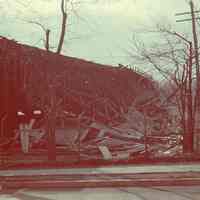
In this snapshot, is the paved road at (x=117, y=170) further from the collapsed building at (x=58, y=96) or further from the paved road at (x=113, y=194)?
the collapsed building at (x=58, y=96)

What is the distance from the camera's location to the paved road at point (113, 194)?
28.5 feet

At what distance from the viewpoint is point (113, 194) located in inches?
361

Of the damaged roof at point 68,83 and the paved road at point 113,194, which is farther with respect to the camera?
the damaged roof at point 68,83

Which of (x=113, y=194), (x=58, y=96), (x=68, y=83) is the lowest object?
(x=113, y=194)

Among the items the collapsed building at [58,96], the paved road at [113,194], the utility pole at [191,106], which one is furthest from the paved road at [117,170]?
the collapsed building at [58,96]

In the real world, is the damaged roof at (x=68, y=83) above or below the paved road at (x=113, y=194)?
above

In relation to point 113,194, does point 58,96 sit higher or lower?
higher

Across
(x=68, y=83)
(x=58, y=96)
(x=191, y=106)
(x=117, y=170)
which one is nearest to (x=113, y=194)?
(x=117, y=170)

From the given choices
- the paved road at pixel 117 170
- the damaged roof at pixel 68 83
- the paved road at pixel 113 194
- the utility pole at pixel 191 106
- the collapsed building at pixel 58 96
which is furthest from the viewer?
the damaged roof at pixel 68 83

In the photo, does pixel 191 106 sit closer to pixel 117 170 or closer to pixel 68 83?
pixel 117 170

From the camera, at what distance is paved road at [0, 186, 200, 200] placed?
870cm

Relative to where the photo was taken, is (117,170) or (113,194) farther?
(117,170)

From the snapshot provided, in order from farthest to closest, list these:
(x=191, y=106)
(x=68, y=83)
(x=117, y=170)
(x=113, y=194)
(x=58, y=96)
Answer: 1. (x=68, y=83)
2. (x=58, y=96)
3. (x=191, y=106)
4. (x=117, y=170)
5. (x=113, y=194)

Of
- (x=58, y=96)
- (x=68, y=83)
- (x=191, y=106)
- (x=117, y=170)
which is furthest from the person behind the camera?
(x=68, y=83)
